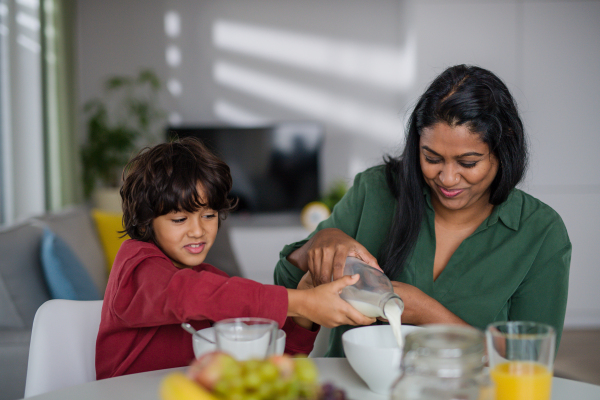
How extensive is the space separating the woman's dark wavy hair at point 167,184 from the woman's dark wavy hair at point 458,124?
434mm

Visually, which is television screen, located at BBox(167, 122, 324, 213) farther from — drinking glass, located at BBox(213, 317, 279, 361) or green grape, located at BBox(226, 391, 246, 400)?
green grape, located at BBox(226, 391, 246, 400)

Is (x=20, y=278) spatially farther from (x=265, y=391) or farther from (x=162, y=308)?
(x=265, y=391)

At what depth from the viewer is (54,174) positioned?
4.09 metres

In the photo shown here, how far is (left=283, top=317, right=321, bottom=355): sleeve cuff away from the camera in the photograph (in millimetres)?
1090

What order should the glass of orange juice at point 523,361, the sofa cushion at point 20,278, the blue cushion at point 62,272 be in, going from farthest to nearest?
the blue cushion at point 62,272 → the sofa cushion at point 20,278 → the glass of orange juice at point 523,361

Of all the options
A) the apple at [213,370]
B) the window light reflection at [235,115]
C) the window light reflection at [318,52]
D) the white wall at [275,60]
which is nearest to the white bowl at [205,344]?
the apple at [213,370]

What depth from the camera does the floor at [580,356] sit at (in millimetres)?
2791

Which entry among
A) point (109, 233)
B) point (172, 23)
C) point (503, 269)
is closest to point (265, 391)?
point (503, 269)

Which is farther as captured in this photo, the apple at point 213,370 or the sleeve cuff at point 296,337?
the sleeve cuff at point 296,337

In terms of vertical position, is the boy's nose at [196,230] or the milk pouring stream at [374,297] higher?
the boy's nose at [196,230]

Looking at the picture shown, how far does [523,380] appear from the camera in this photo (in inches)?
24.8

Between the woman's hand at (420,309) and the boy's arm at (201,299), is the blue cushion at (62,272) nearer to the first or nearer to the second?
the boy's arm at (201,299)

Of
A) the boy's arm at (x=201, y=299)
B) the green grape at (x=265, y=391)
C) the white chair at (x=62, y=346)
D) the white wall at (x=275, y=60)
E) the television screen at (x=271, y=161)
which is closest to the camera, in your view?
the green grape at (x=265, y=391)

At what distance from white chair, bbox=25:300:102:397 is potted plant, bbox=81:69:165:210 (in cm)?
338
